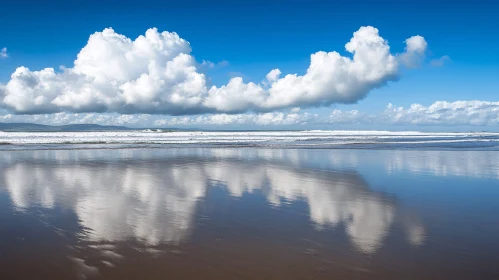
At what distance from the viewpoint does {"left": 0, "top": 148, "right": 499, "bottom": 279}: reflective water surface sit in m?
5.99

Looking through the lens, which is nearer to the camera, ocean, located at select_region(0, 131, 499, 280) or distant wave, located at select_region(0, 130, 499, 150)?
ocean, located at select_region(0, 131, 499, 280)

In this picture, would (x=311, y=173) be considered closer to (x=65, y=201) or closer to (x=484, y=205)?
(x=484, y=205)

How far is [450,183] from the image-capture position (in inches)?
589

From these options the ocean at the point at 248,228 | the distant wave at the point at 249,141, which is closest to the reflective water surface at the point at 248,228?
the ocean at the point at 248,228

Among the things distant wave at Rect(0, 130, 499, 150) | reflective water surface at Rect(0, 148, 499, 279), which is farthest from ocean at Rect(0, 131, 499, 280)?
distant wave at Rect(0, 130, 499, 150)

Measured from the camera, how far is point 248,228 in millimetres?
8398

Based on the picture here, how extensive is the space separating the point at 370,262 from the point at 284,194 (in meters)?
6.31

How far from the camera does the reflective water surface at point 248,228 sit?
5.99 meters

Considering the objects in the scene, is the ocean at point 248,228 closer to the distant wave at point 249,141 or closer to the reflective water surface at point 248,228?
the reflective water surface at point 248,228

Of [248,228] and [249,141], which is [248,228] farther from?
[249,141]

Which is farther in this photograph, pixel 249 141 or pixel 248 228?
pixel 249 141

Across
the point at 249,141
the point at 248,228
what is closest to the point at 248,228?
the point at 248,228

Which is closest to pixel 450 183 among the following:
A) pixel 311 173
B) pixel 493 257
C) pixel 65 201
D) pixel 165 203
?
pixel 311 173

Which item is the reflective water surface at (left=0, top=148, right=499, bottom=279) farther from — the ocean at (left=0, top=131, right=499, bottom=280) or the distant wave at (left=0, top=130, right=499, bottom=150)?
the distant wave at (left=0, top=130, right=499, bottom=150)
